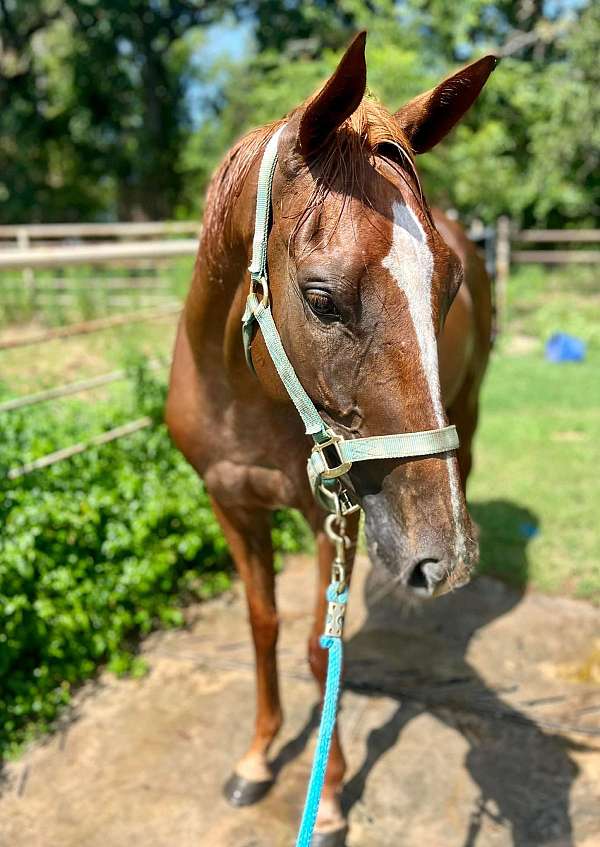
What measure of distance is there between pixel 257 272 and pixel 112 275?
1076 cm

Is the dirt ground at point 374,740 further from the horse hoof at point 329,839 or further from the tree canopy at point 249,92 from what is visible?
the tree canopy at point 249,92

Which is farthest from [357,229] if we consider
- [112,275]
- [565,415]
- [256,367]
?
[112,275]

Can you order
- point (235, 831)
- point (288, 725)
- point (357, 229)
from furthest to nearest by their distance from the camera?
point (288, 725) → point (235, 831) → point (357, 229)

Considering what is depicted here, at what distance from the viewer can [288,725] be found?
2754 millimetres

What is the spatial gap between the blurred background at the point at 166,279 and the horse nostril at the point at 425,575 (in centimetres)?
159

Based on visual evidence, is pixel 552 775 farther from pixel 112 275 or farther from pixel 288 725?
pixel 112 275

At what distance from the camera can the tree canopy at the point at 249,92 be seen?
12.2m

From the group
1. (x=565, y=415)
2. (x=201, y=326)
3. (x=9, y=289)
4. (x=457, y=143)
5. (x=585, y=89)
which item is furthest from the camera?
(x=457, y=143)

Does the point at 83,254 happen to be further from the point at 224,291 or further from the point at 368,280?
the point at 368,280

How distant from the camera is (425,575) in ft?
4.50

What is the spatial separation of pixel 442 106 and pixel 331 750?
6.48 ft

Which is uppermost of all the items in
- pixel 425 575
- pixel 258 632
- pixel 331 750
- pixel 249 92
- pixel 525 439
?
pixel 249 92

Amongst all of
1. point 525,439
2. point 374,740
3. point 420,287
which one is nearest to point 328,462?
point 420,287

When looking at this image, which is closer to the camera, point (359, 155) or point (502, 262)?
point (359, 155)
